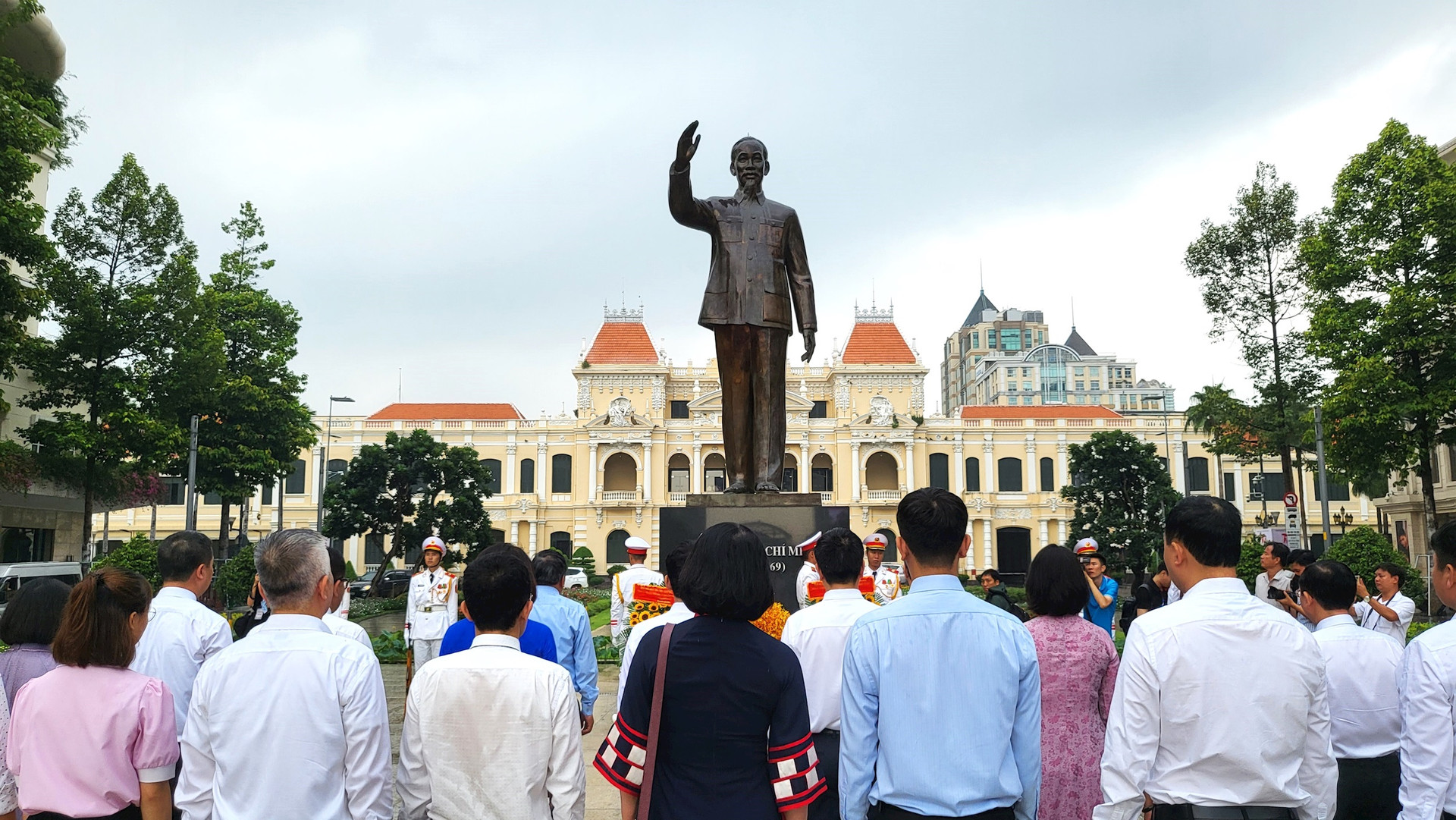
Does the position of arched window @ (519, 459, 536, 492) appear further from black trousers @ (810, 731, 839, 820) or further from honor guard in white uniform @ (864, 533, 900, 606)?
black trousers @ (810, 731, 839, 820)

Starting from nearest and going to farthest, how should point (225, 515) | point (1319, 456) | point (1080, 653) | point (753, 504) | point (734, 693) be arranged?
point (734, 693) < point (1080, 653) < point (753, 504) < point (1319, 456) < point (225, 515)

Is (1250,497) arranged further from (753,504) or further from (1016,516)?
(753,504)

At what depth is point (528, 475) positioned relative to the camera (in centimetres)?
4638

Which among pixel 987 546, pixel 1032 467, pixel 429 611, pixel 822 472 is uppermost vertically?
pixel 1032 467

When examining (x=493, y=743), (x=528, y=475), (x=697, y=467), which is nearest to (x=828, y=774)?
(x=493, y=743)

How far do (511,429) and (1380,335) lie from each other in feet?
115

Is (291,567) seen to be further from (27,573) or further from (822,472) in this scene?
(822,472)

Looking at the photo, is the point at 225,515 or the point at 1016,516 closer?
the point at 225,515

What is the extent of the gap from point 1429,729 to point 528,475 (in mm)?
44978

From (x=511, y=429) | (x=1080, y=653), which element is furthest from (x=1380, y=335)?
(x=511, y=429)

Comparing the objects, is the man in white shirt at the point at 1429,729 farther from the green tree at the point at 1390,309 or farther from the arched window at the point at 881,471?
the arched window at the point at 881,471

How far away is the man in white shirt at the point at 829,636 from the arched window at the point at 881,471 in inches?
1731

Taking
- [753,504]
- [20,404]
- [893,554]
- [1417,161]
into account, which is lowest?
[893,554]

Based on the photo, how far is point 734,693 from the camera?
8.08ft
